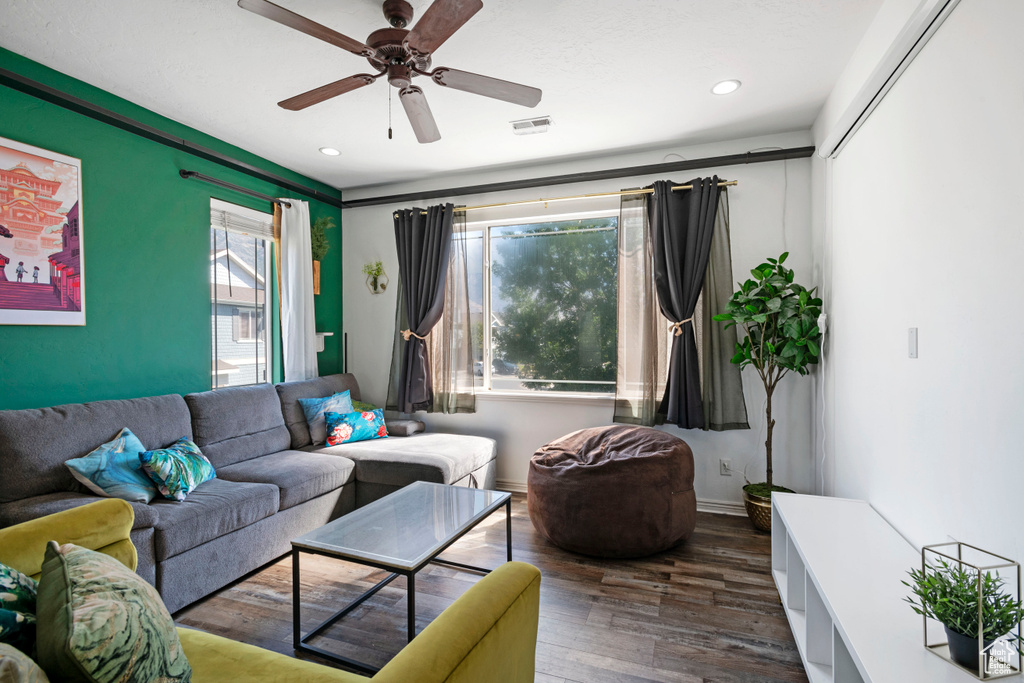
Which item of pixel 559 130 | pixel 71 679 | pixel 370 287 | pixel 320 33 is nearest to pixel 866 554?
pixel 71 679

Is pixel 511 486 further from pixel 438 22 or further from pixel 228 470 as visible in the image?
pixel 438 22

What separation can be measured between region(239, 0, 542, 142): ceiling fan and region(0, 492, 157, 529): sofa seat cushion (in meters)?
1.92

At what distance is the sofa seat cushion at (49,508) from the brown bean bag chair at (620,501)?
76.6 inches

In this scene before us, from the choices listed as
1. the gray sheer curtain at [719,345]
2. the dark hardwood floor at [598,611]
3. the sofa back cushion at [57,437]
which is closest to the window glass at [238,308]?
the sofa back cushion at [57,437]

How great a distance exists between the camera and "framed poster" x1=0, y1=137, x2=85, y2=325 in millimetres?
2520

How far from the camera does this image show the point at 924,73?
185cm

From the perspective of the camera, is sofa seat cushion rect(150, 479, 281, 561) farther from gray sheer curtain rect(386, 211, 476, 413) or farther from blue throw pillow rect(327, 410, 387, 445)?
gray sheer curtain rect(386, 211, 476, 413)

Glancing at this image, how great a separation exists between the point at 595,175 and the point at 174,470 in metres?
3.32

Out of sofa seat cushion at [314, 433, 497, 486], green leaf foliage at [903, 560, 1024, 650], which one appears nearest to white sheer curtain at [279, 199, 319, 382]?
sofa seat cushion at [314, 433, 497, 486]

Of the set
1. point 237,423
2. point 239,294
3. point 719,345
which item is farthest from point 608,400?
point 239,294

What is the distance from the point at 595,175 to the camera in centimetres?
397

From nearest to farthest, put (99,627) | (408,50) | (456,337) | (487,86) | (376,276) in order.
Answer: (99,627) → (408,50) → (487,86) → (456,337) → (376,276)

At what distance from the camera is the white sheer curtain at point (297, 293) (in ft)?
13.6

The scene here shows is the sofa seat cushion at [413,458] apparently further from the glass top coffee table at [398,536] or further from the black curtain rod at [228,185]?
the black curtain rod at [228,185]
